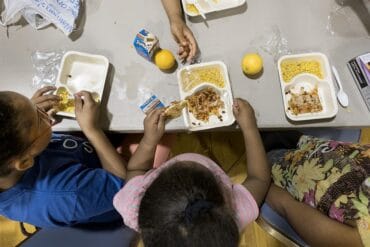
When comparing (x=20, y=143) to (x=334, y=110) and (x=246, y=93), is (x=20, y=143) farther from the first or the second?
(x=334, y=110)

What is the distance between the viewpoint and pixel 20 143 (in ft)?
2.42

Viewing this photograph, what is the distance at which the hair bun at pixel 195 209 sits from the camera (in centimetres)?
56

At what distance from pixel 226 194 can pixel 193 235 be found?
0.15 metres

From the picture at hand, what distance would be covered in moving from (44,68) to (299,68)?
27.7 inches

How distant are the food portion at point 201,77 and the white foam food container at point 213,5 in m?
0.16

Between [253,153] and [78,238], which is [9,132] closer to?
[78,238]

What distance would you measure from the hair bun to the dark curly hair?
16.2 inches

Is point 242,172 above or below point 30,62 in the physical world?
below

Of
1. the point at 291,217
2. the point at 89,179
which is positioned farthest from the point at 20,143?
Answer: the point at 291,217

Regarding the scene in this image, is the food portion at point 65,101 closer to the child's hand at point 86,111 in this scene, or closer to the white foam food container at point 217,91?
the child's hand at point 86,111

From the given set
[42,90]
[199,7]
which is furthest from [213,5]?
[42,90]

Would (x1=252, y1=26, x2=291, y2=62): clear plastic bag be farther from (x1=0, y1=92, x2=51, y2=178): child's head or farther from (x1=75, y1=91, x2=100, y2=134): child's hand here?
(x1=0, y1=92, x2=51, y2=178): child's head

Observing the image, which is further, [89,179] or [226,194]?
[89,179]

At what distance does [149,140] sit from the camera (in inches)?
34.6
